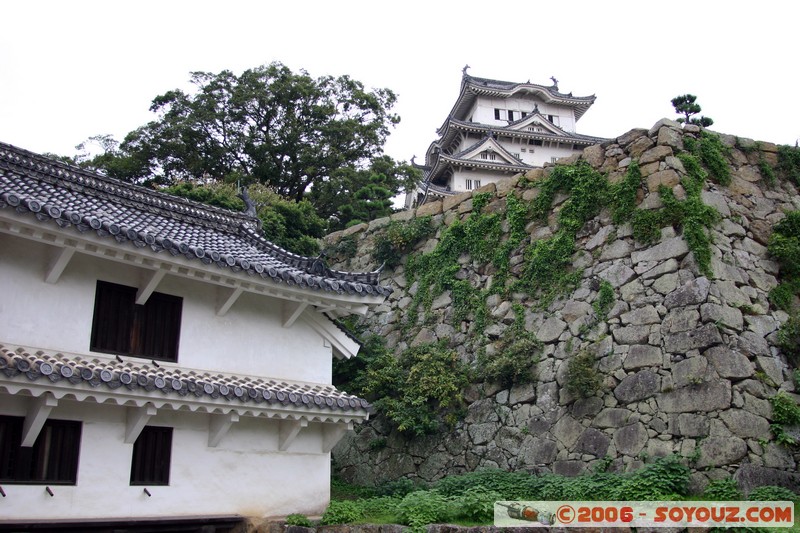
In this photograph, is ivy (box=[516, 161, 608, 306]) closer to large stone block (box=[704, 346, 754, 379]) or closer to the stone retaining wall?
the stone retaining wall

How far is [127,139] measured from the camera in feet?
112

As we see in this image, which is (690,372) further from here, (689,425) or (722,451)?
(722,451)

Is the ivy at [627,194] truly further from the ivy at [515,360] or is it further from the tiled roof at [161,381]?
the tiled roof at [161,381]

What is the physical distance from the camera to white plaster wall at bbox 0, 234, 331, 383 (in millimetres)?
9797

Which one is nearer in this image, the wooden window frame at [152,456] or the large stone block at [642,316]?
the wooden window frame at [152,456]

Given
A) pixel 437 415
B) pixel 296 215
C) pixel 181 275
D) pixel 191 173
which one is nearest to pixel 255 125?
pixel 191 173

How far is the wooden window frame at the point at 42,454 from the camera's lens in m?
9.04

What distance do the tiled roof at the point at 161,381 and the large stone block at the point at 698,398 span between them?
5583 mm

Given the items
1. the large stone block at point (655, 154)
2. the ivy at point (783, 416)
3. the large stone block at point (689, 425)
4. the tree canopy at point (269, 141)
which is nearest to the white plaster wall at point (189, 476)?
the large stone block at point (689, 425)

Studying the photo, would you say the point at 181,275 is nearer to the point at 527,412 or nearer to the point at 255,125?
the point at 527,412

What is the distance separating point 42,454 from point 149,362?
1.98 meters

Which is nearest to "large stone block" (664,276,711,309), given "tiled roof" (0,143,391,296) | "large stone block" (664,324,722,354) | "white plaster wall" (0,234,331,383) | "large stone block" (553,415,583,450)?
"large stone block" (664,324,722,354)

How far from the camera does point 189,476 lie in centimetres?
1048

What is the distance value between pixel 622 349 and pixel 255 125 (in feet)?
88.7
